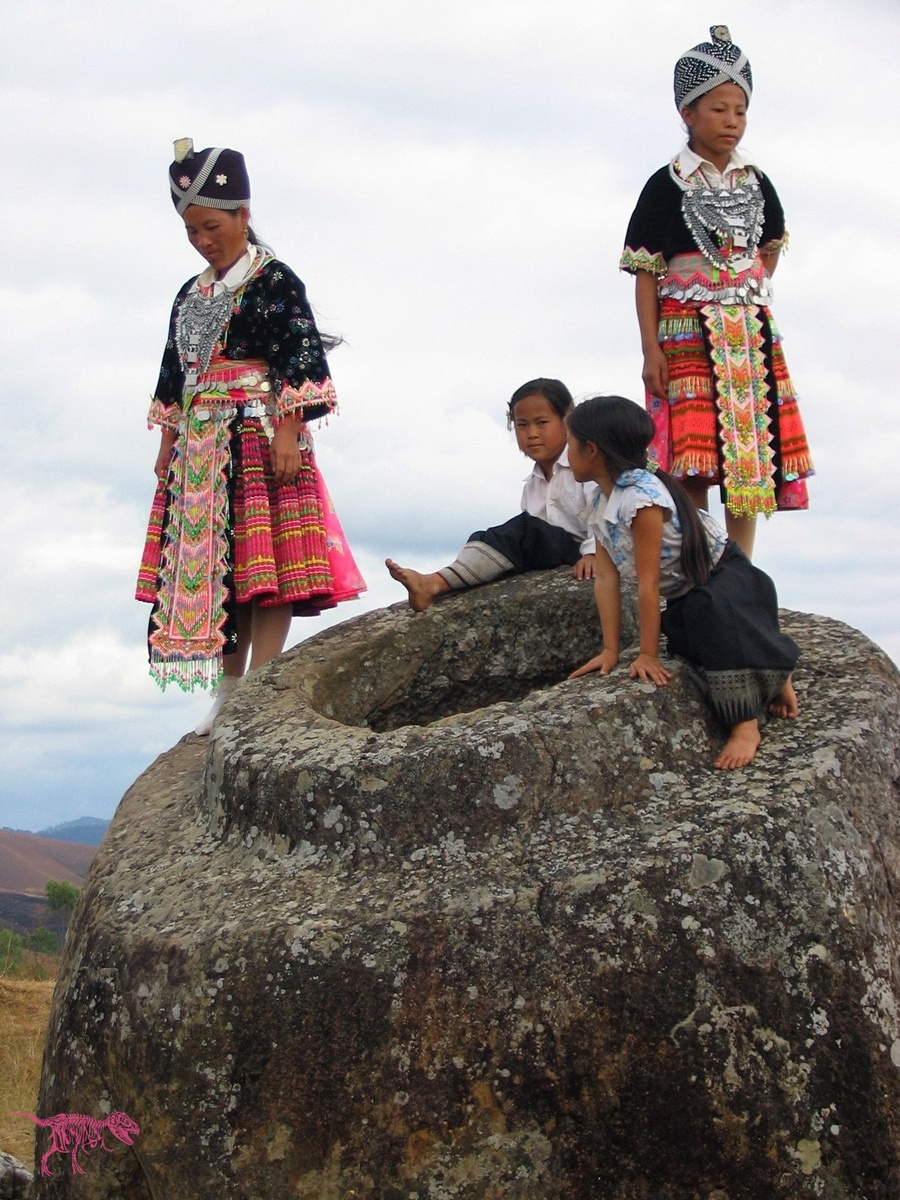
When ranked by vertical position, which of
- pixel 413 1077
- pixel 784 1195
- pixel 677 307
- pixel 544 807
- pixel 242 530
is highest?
pixel 677 307

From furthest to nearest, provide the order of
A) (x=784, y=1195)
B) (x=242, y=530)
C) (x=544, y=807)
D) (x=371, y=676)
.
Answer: (x=242, y=530)
(x=371, y=676)
(x=544, y=807)
(x=784, y=1195)

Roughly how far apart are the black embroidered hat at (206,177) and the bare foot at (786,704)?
8.92 ft

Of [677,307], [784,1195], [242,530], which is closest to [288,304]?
[242,530]

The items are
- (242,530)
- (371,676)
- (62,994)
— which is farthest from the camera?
(242,530)

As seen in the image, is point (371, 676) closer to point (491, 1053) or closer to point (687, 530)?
point (687, 530)

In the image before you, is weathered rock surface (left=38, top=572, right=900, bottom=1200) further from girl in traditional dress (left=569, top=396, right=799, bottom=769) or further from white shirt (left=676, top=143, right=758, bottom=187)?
white shirt (left=676, top=143, right=758, bottom=187)

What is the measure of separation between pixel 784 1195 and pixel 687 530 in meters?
1.67

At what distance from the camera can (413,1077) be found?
3098 millimetres

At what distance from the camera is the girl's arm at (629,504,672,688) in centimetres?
367

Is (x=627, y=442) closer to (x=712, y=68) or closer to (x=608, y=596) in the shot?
(x=608, y=596)

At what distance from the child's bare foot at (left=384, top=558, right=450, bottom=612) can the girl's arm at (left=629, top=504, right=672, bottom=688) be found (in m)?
1.06

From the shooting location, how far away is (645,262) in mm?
5234

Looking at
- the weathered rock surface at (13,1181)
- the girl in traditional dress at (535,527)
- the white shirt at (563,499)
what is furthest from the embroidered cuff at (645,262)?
the weathered rock surface at (13,1181)

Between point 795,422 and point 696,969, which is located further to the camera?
point 795,422
